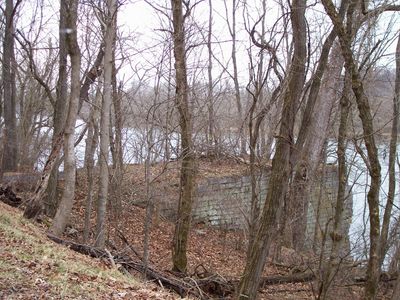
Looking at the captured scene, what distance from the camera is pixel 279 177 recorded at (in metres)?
7.41

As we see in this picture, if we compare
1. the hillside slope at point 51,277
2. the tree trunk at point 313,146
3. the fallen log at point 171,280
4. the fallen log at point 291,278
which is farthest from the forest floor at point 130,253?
the tree trunk at point 313,146

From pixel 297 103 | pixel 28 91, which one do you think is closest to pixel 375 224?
pixel 297 103

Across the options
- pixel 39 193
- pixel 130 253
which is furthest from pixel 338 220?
pixel 39 193

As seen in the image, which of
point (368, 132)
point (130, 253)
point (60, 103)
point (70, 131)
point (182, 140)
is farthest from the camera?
point (60, 103)

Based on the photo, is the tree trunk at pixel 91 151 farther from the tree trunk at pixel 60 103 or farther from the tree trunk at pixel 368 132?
the tree trunk at pixel 368 132

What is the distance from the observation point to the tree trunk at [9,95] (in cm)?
1600

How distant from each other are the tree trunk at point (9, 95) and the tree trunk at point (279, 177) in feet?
38.4

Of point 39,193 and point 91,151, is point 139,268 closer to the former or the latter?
point 39,193

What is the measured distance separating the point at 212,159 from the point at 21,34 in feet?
26.9

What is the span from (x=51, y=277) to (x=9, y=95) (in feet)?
47.2

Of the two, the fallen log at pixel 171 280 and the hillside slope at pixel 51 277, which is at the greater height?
the hillside slope at pixel 51 277

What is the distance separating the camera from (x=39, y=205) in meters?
8.99

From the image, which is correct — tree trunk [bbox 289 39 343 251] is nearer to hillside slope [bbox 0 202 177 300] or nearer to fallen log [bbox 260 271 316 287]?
fallen log [bbox 260 271 316 287]

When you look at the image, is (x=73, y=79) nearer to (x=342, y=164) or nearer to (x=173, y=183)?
→ (x=342, y=164)
